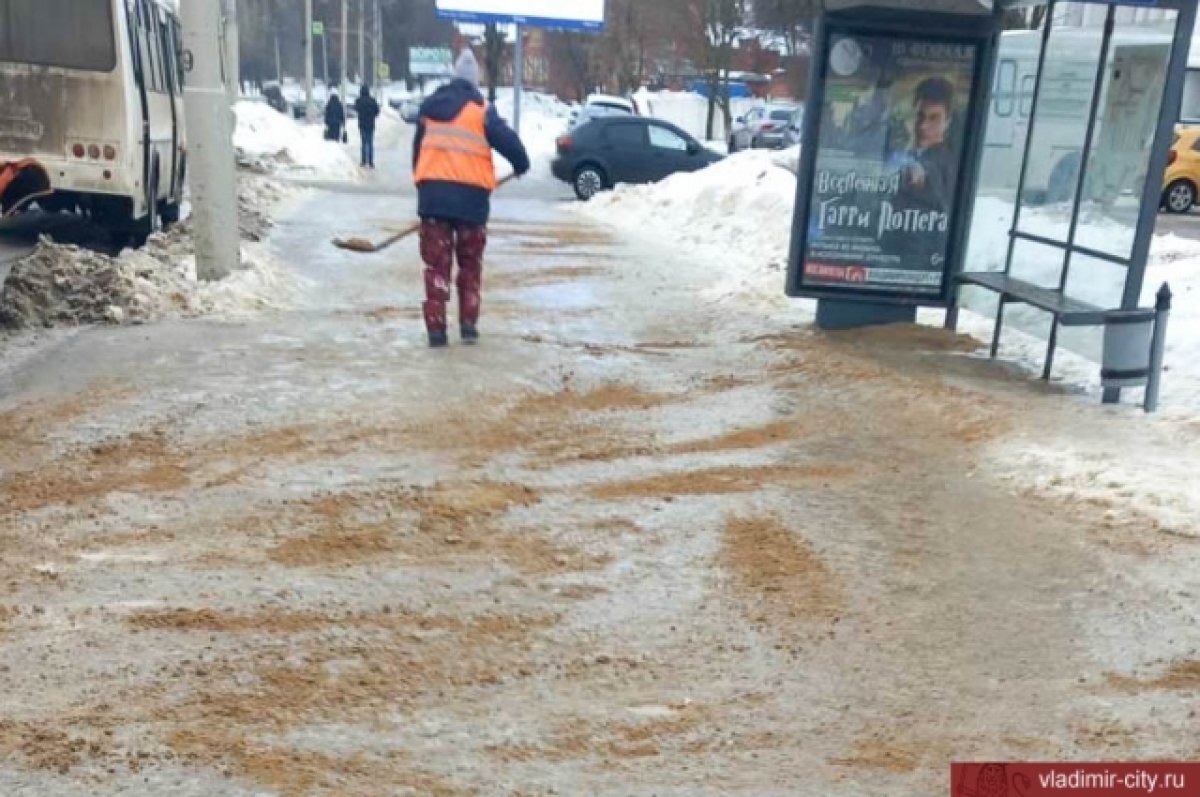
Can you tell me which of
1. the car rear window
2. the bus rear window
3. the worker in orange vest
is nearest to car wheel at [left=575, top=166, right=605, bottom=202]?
the car rear window

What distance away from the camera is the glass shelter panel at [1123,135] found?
7.48 m

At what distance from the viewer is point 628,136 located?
24172mm

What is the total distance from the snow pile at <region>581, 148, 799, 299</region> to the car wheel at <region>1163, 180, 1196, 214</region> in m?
8.96

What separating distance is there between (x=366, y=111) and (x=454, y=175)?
22808mm

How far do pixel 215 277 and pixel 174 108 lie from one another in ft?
19.7

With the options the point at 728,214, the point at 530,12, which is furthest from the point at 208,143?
the point at 530,12

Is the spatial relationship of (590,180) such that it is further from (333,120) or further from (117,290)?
(117,290)

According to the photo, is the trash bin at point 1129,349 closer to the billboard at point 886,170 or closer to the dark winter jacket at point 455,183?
the billboard at point 886,170

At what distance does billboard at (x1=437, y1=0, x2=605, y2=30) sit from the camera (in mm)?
39344

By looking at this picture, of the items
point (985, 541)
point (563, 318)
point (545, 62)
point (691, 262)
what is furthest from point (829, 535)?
point (545, 62)

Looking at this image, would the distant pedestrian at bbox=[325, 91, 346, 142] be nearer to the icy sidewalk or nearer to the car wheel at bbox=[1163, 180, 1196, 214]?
the icy sidewalk

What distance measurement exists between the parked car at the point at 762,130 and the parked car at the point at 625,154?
70.4ft

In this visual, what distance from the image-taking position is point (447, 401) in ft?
23.1

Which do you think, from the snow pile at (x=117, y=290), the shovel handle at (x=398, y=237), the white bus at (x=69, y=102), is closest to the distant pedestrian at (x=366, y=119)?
the shovel handle at (x=398, y=237)
